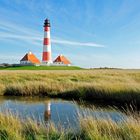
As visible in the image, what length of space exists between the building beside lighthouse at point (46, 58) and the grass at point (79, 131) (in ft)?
149

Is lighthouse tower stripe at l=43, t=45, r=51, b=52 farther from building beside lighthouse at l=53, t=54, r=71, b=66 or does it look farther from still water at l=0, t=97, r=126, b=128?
still water at l=0, t=97, r=126, b=128

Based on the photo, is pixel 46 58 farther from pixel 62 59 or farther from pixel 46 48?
pixel 62 59

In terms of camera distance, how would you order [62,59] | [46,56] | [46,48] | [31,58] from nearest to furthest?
1. [46,48]
2. [46,56]
3. [31,58]
4. [62,59]

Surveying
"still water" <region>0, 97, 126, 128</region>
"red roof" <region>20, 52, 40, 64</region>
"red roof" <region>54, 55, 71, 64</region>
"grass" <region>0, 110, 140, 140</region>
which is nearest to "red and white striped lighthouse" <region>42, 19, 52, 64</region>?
"red roof" <region>20, 52, 40, 64</region>

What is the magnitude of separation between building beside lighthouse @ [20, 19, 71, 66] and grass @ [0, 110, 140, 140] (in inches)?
1783

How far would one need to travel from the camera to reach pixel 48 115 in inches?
426

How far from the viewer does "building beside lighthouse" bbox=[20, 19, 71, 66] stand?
171ft

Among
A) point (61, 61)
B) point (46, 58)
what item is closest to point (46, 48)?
point (46, 58)

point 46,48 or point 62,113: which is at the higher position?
point 46,48

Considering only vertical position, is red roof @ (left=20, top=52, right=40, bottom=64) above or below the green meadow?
above

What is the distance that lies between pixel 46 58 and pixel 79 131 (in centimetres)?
4775

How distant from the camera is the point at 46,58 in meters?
54.2

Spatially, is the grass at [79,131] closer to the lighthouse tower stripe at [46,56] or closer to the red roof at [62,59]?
the lighthouse tower stripe at [46,56]

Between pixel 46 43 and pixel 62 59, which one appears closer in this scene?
pixel 46 43
